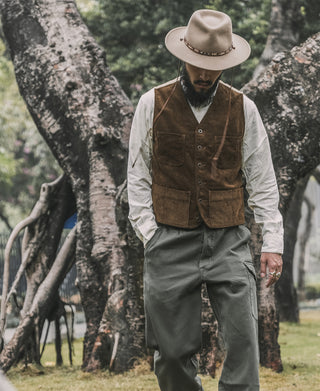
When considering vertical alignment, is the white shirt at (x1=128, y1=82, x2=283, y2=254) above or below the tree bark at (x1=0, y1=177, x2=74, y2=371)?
above

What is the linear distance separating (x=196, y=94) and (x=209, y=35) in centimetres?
33

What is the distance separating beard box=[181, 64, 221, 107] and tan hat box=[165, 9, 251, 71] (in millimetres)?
110

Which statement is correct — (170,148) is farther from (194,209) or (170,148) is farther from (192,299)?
(192,299)

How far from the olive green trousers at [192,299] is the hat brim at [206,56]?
85 cm

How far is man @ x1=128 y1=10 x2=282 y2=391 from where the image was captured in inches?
149

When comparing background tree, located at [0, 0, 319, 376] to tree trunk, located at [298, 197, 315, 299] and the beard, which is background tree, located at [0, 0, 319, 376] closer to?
the beard

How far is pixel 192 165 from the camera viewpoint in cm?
385

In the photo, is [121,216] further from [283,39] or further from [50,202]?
[283,39]

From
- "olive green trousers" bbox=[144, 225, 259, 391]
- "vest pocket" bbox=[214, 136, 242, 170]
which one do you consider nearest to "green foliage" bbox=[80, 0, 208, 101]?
"vest pocket" bbox=[214, 136, 242, 170]

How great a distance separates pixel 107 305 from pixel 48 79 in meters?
2.31

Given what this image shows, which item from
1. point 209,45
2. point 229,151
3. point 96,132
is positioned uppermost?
point 209,45

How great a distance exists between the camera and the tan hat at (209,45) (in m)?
3.84

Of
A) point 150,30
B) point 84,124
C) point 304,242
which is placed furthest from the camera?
point 304,242

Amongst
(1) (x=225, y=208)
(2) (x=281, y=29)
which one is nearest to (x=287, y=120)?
(1) (x=225, y=208)
